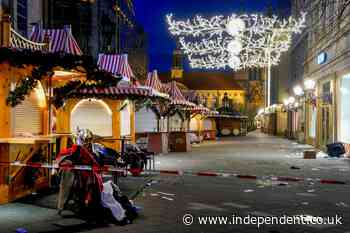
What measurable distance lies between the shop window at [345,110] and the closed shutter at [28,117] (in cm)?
1560

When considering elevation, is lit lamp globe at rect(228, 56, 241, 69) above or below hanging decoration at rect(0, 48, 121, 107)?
above

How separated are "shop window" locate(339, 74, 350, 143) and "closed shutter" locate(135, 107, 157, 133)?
10152mm

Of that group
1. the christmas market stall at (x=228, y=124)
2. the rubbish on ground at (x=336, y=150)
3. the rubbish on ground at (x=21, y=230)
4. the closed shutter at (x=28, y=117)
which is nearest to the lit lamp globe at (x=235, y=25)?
the closed shutter at (x=28, y=117)

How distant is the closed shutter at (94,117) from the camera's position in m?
20.9

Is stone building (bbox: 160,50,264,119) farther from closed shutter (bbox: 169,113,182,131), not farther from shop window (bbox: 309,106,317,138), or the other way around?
shop window (bbox: 309,106,317,138)

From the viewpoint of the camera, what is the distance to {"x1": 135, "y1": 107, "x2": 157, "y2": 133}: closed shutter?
92.2 feet

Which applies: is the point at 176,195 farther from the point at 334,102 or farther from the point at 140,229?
the point at 334,102

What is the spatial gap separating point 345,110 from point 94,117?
11.8m

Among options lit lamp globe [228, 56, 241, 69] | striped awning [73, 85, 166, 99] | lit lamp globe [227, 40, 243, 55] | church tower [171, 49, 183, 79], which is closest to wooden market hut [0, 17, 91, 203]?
striped awning [73, 85, 166, 99]

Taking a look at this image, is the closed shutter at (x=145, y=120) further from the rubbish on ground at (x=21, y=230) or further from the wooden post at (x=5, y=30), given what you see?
the rubbish on ground at (x=21, y=230)

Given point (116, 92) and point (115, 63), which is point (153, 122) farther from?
point (116, 92)

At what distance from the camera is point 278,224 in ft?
28.3

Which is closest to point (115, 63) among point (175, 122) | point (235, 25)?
point (235, 25)

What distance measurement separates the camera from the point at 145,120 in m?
28.9
